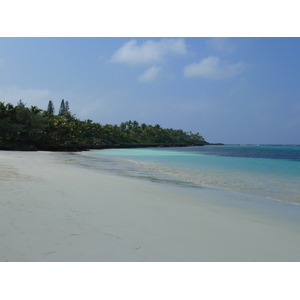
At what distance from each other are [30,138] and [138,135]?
10816 centimetres

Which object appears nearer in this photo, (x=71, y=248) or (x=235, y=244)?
(x=71, y=248)

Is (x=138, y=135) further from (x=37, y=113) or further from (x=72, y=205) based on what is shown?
(x=72, y=205)

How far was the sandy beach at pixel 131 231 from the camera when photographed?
375 centimetres

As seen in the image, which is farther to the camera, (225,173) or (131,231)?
(225,173)

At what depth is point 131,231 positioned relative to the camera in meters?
4.73

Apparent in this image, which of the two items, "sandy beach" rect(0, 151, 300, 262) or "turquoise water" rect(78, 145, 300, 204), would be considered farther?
"turquoise water" rect(78, 145, 300, 204)

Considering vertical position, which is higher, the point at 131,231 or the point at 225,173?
the point at 131,231

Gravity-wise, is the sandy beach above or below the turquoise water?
above

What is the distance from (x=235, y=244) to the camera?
4.39m

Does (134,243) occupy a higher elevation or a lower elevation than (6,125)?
lower

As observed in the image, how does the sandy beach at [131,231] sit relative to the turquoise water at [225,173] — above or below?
above

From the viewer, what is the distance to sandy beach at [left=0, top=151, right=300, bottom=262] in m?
3.75

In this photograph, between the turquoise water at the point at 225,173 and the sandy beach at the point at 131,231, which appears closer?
the sandy beach at the point at 131,231
